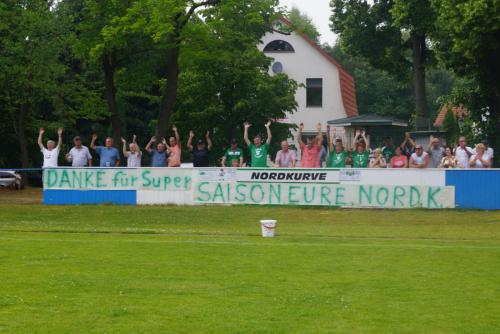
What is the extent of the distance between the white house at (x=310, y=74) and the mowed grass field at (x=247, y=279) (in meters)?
47.1

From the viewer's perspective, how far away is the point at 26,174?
4681cm

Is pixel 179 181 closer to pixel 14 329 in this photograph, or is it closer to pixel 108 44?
pixel 108 44

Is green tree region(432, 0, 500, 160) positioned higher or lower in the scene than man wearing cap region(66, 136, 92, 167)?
higher

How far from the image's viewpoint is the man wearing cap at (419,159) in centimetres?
2628

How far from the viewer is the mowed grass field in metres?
9.32

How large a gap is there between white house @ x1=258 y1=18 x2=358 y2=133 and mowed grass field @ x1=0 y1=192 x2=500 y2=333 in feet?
154

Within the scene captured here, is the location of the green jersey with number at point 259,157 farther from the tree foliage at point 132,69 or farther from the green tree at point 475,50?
the green tree at point 475,50

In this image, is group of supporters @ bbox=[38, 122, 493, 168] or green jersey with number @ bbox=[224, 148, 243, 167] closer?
group of supporters @ bbox=[38, 122, 493, 168]

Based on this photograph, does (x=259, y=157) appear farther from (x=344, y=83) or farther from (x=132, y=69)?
(x=344, y=83)

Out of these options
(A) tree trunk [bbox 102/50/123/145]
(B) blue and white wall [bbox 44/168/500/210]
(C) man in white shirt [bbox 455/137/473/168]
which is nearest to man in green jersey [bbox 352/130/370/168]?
(B) blue and white wall [bbox 44/168/500/210]

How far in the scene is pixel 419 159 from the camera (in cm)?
2638

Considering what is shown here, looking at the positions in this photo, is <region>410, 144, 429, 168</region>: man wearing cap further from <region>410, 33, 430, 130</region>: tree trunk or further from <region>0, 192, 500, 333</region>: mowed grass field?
<region>410, 33, 430, 130</region>: tree trunk

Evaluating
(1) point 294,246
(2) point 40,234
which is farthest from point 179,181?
(1) point 294,246

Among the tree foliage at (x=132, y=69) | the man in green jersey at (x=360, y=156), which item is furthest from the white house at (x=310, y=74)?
the man in green jersey at (x=360, y=156)
